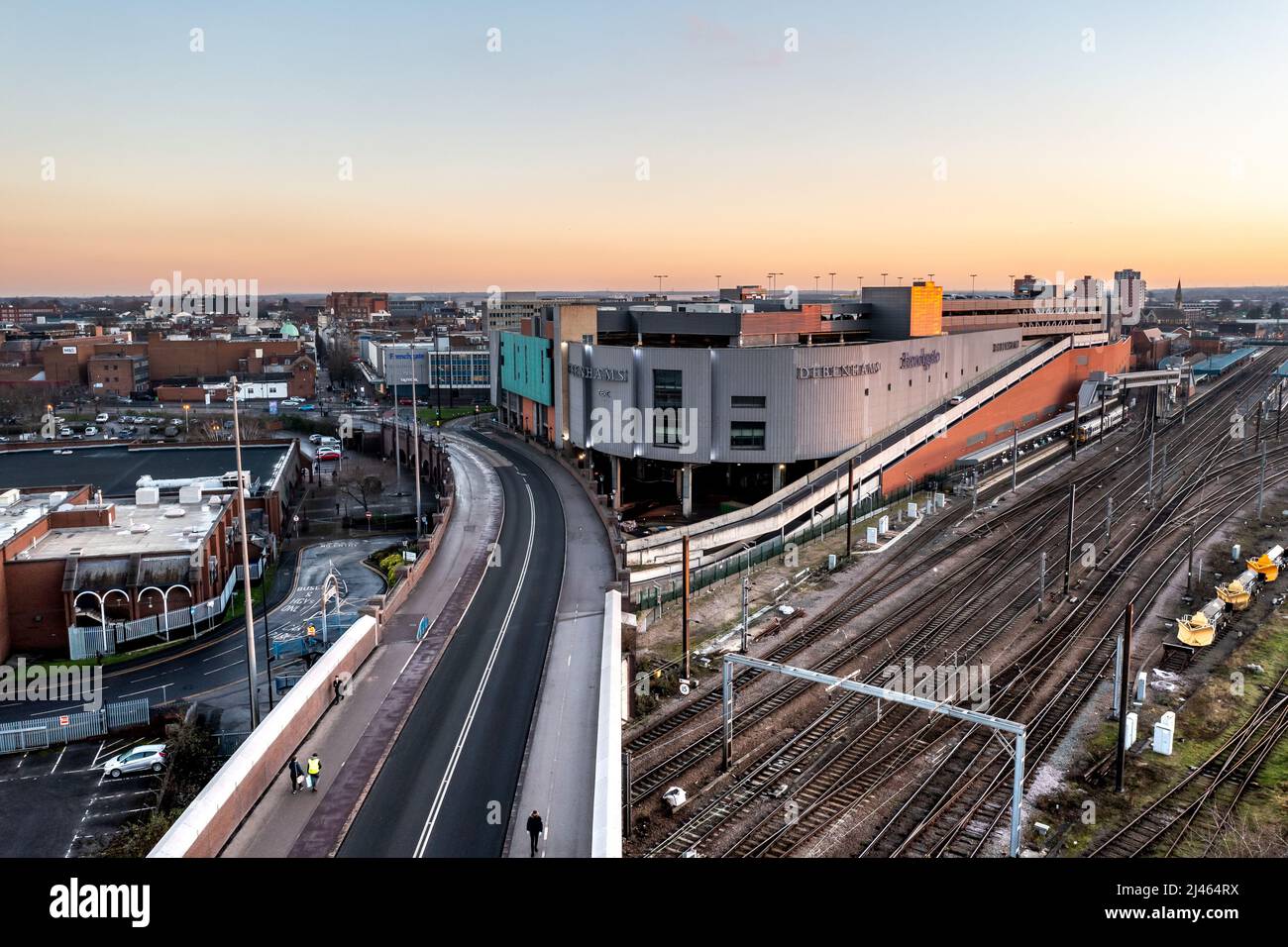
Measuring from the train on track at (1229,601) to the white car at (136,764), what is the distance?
33.9 m

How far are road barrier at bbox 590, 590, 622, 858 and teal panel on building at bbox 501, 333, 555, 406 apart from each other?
4190cm

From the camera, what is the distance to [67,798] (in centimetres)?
2452

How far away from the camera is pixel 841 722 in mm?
27250

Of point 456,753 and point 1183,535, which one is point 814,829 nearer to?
point 456,753

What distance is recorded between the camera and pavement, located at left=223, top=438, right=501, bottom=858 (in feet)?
51.5

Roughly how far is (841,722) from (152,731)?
21669 millimetres

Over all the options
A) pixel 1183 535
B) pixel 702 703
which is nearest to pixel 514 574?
pixel 702 703

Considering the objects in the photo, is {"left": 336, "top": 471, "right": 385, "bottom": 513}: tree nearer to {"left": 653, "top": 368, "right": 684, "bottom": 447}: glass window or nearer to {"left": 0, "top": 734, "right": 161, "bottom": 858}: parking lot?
{"left": 653, "top": 368, "right": 684, "bottom": 447}: glass window

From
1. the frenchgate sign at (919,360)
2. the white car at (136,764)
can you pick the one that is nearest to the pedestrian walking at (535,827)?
the white car at (136,764)

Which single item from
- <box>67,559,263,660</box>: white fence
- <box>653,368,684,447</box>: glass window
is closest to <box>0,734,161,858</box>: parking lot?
<box>67,559,263,660</box>: white fence

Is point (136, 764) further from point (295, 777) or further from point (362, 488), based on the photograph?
point (362, 488)

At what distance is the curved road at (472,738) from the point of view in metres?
16.0

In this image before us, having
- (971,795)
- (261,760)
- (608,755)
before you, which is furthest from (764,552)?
(261,760)

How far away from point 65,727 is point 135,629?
28.8 ft
